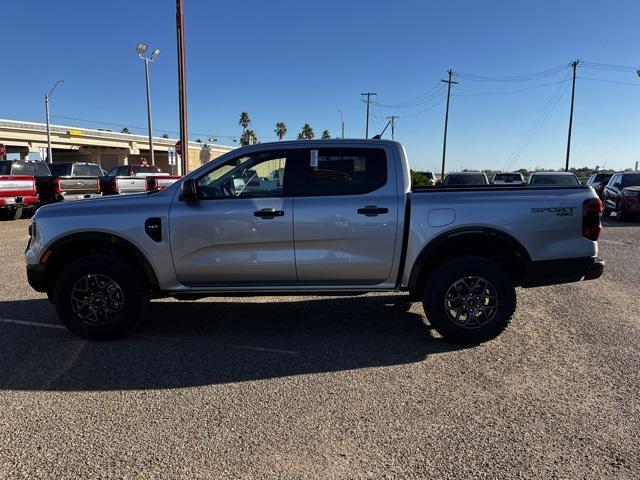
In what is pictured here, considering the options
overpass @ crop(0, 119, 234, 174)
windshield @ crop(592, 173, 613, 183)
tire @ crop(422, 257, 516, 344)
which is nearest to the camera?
tire @ crop(422, 257, 516, 344)

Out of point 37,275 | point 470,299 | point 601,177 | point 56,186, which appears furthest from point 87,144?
point 470,299

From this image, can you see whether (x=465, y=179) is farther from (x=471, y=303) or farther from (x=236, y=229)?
(x=236, y=229)

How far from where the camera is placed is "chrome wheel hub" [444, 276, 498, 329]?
4.82 meters

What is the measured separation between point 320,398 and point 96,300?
2580mm

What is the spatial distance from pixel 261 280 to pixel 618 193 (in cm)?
1645

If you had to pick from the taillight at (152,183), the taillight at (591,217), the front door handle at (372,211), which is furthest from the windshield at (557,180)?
the front door handle at (372,211)

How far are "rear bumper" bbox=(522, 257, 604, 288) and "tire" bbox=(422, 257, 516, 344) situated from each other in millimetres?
243

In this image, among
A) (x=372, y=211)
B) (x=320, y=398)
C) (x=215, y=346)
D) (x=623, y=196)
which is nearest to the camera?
(x=320, y=398)

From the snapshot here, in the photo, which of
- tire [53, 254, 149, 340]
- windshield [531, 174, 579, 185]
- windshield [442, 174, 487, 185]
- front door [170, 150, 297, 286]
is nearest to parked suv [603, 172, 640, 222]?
windshield [531, 174, 579, 185]

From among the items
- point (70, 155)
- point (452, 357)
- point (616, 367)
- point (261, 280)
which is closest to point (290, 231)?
point (261, 280)

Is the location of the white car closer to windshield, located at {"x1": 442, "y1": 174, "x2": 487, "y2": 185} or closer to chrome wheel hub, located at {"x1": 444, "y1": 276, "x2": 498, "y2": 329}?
windshield, located at {"x1": 442, "y1": 174, "x2": 487, "y2": 185}

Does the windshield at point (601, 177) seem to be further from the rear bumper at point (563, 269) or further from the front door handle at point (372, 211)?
the front door handle at point (372, 211)

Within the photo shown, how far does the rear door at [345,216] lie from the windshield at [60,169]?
1797cm

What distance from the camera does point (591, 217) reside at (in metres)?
4.83
